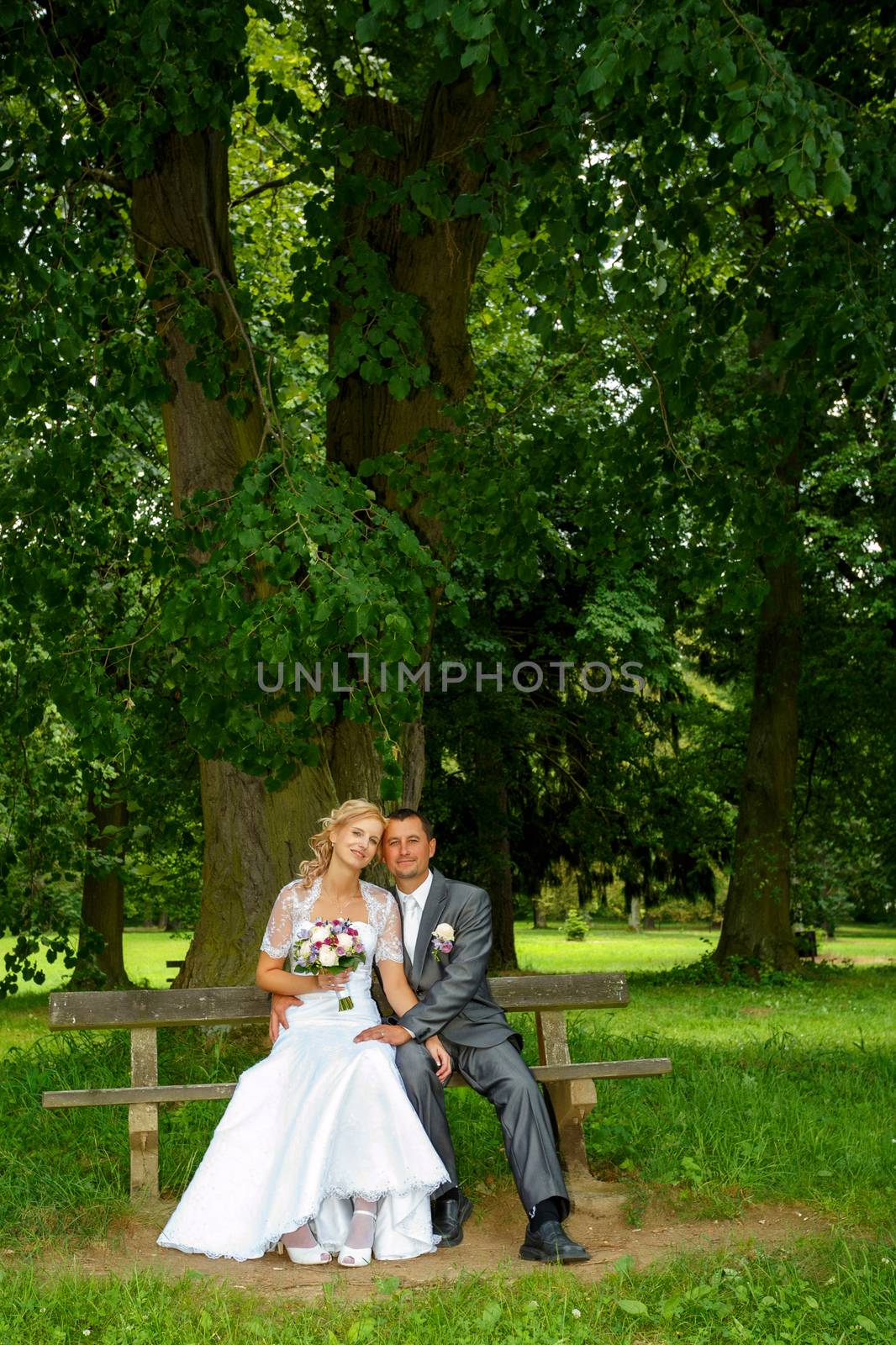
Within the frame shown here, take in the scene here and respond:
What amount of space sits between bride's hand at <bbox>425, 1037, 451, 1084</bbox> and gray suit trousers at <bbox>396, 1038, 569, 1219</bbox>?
0.07ft

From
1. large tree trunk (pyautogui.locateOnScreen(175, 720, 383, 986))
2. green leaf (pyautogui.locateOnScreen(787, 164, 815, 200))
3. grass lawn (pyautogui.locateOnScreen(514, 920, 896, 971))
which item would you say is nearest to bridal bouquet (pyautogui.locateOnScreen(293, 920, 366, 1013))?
large tree trunk (pyautogui.locateOnScreen(175, 720, 383, 986))

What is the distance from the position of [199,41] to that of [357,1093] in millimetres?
5044

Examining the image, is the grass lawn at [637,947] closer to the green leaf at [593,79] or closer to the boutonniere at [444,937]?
the boutonniere at [444,937]

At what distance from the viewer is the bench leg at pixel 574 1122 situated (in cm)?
614

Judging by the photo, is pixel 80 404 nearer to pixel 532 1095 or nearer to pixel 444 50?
pixel 444 50

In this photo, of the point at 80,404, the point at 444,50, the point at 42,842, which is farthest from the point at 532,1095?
the point at 42,842

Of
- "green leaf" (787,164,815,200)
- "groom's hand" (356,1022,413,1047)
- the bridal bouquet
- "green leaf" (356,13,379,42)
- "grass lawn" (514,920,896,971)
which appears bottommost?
"grass lawn" (514,920,896,971)

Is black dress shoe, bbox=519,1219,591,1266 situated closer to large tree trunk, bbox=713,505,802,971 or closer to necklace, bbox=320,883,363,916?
necklace, bbox=320,883,363,916

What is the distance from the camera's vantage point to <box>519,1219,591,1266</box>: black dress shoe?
199 inches

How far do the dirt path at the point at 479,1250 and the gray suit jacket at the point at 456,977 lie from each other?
753mm

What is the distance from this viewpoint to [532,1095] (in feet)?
18.3

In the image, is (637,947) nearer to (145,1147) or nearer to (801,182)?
(145,1147)

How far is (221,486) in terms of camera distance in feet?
25.3

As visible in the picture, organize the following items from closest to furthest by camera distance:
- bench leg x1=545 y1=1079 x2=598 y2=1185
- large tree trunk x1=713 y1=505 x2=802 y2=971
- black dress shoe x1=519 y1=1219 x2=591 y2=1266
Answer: black dress shoe x1=519 y1=1219 x2=591 y2=1266 → bench leg x1=545 y1=1079 x2=598 y2=1185 → large tree trunk x1=713 y1=505 x2=802 y2=971
